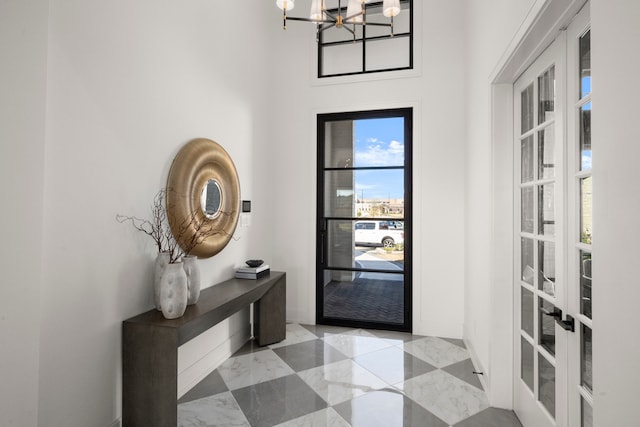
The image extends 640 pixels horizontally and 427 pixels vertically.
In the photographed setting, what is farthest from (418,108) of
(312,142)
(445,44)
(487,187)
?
(487,187)

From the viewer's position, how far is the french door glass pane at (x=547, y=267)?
170 cm

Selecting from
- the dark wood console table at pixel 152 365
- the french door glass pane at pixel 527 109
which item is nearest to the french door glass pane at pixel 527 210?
the french door glass pane at pixel 527 109

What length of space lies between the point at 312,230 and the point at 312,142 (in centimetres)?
96

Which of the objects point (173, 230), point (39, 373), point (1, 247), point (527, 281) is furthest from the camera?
point (173, 230)

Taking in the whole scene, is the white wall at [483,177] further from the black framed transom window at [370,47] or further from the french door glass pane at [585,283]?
the french door glass pane at [585,283]

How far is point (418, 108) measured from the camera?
3549 millimetres

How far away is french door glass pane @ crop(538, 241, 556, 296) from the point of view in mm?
1703

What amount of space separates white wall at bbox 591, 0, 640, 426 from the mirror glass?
2.26 m

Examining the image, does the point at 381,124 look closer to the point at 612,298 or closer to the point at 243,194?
the point at 243,194

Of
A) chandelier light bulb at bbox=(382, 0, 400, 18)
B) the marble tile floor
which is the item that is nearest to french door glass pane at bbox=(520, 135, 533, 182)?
chandelier light bulb at bbox=(382, 0, 400, 18)

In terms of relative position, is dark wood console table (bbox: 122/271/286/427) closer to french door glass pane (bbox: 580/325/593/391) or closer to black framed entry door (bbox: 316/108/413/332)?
french door glass pane (bbox: 580/325/593/391)

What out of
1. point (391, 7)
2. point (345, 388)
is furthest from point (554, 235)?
point (391, 7)

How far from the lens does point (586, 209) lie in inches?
55.9

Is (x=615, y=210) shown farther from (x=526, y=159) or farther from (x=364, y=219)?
(x=364, y=219)
